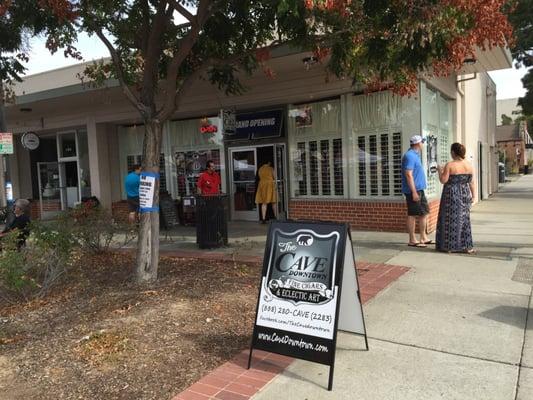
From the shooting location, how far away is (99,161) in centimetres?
1519

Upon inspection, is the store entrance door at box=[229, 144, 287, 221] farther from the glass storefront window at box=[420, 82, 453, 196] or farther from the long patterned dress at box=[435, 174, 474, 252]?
the long patterned dress at box=[435, 174, 474, 252]

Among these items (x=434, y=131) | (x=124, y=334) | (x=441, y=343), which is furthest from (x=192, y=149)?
(x=441, y=343)

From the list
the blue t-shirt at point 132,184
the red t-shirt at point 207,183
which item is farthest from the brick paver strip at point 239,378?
the red t-shirt at point 207,183

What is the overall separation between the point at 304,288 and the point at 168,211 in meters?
9.81

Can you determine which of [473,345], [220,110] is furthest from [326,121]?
[473,345]

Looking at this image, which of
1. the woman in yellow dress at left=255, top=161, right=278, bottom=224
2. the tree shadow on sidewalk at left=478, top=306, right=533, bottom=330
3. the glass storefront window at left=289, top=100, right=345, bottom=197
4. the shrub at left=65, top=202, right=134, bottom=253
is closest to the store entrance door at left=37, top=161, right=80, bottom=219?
the woman in yellow dress at left=255, top=161, right=278, bottom=224

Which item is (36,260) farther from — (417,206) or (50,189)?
(50,189)

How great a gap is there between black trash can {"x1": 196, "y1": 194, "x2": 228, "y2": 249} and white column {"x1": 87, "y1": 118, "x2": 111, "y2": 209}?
7.07 meters

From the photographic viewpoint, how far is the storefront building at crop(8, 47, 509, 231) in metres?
10.6

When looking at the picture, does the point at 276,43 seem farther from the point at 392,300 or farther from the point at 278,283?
the point at 278,283

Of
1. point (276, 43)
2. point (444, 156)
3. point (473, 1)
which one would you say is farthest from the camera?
point (444, 156)

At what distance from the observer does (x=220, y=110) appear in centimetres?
1288

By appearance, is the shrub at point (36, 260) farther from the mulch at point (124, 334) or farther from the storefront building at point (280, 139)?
the storefront building at point (280, 139)

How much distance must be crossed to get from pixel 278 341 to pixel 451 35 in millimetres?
3589
